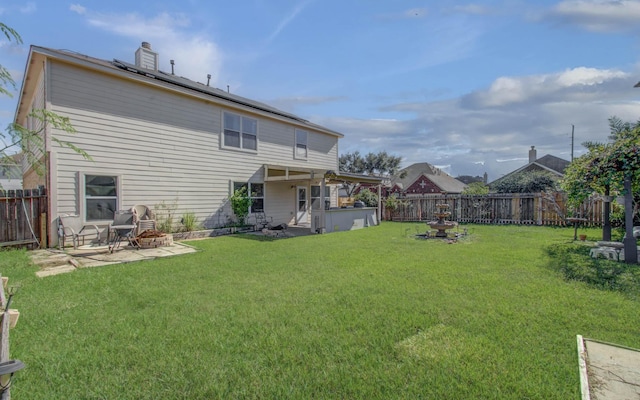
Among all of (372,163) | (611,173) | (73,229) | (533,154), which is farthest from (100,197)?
(533,154)

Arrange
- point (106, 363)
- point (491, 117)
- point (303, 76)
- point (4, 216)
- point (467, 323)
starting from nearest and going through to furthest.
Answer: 1. point (106, 363)
2. point (467, 323)
3. point (4, 216)
4. point (303, 76)
5. point (491, 117)

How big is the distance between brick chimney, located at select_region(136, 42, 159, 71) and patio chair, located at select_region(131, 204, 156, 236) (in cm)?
624

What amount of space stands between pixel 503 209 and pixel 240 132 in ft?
44.4

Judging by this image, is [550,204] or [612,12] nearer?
[612,12]

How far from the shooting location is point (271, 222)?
43.6ft

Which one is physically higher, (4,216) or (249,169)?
(249,169)

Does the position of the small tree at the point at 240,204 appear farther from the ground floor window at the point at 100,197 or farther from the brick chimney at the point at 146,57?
the brick chimney at the point at 146,57

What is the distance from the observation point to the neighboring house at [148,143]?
26.5ft

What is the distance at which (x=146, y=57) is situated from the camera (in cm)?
1180

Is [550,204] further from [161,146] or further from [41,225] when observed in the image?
[41,225]

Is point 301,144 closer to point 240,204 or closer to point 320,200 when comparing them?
point 320,200

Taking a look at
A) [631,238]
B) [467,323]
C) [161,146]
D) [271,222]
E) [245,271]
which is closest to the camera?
[467,323]

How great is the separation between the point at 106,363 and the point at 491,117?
53277mm

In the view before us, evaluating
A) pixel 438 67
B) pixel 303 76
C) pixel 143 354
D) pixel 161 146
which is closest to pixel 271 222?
pixel 161 146
